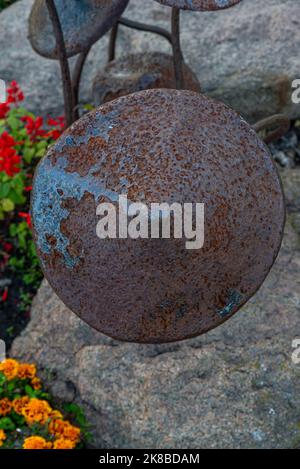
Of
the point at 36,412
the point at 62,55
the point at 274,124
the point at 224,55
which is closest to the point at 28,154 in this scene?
the point at 62,55

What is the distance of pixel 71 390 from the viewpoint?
2.49 meters

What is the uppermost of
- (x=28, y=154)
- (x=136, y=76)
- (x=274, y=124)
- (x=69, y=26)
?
(x=69, y=26)

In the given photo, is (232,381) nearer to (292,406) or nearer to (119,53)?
(292,406)

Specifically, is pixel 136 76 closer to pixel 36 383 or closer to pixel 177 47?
pixel 177 47

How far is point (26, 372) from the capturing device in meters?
2.56

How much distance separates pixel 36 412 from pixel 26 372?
22 centimetres

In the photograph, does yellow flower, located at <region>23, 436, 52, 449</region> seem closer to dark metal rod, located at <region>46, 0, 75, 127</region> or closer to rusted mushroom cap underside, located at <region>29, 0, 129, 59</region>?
dark metal rod, located at <region>46, 0, 75, 127</region>

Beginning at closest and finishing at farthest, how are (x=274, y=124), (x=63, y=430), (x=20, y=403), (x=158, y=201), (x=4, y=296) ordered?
(x=158, y=201) < (x=63, y=430) < (x=20, y=403) < (x=274, y=124) < (x=4, y=296)

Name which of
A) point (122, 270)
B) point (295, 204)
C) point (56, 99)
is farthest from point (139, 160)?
point (56, 99)

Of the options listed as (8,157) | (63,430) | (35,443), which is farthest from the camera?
(8,157)

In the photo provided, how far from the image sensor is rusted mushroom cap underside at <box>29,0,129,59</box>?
221 centimetres

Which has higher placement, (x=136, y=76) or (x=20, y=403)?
(x=136, y=76)

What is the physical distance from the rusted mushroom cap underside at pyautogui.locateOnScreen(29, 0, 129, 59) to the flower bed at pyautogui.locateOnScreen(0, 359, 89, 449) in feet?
3.83

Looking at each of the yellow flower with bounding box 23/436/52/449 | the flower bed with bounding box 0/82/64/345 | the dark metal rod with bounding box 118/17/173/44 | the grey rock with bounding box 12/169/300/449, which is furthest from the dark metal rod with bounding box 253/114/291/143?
the yellow flower with bounding box 23/436/52/449
